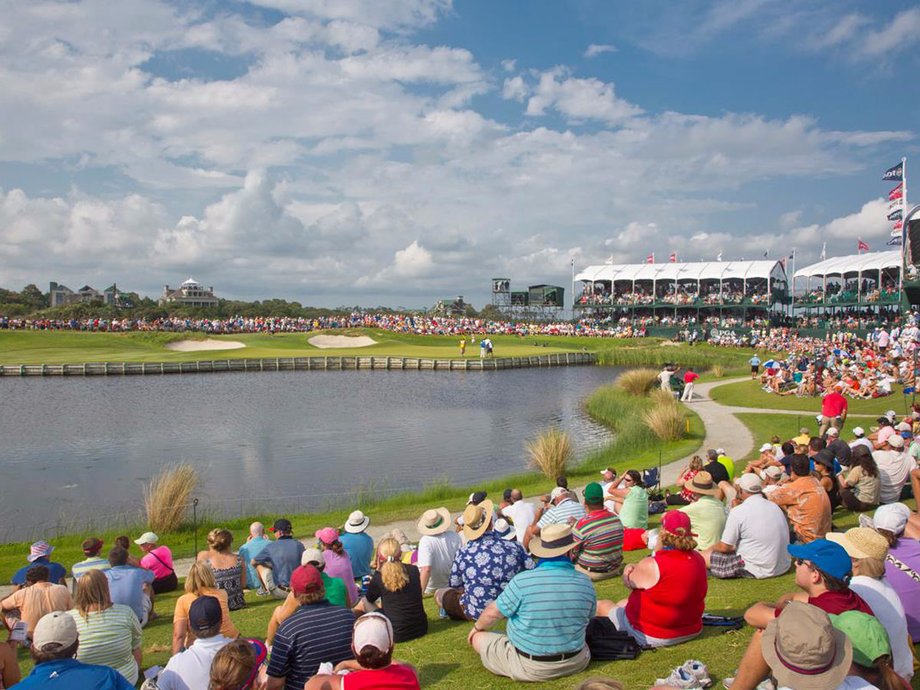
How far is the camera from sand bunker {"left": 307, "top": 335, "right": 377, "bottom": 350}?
6675cm

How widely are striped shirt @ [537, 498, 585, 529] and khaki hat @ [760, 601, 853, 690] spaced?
5124mm

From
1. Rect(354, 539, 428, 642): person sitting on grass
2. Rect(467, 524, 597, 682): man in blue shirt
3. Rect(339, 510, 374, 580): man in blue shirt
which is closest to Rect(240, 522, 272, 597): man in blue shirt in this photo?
Rect(339, 510, 374, 580): man in blue shirt


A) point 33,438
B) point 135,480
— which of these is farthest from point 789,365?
point 33,438

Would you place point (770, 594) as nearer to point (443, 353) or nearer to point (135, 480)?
point (135, 480)

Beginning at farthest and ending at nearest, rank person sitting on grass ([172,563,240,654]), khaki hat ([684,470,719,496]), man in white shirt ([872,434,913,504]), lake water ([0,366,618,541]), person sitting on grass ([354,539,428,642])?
lake water ([0,366,618,541]) < man in white shirt ([872,434,913,504]) < khaki hat ([684,470,719,496]) < person sitting on grass ([354,539,428,642]) < person sitting on grass ([172,563,240,654])

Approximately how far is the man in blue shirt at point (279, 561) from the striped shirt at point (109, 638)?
10.2 ft

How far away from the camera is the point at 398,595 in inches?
253

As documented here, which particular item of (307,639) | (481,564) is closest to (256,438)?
(481,564)

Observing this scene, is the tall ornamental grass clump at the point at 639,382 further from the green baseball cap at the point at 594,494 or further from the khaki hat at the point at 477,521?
the khaki hat at the point at 477,521

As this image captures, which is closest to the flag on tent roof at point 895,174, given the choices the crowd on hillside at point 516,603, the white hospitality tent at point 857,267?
the white hospitality tent at point 857,267

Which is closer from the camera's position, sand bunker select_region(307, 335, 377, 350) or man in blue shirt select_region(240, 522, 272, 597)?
man in blue shirt select_region(240, 522, 272, 597)

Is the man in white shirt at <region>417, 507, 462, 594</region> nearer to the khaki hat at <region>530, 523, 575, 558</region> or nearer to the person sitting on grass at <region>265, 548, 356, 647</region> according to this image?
the person sitting on grass at <region>265, 548, 356, 647</region>

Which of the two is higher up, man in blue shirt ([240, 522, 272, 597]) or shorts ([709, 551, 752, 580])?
shorts ([709, 551, 752, 580])

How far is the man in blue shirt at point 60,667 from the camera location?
152 inches
